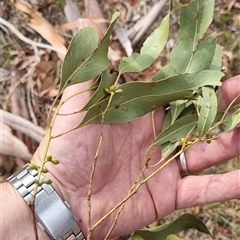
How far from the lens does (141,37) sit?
1688 millimetres

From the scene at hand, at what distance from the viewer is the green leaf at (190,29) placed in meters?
1.11

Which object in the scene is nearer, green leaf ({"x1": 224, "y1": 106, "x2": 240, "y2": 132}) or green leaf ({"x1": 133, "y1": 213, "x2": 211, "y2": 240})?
green leaf ({"x1": 224, "y1": 106, "x2": 240, "y2": 132})

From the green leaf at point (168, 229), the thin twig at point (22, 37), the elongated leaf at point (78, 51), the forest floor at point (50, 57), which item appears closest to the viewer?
the elongated leaf at point (78, 51)

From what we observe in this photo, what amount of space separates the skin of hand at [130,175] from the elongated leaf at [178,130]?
10cm

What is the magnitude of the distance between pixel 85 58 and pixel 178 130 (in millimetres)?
273

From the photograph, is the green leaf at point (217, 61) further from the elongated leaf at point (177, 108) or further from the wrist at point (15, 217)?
the wrist at point (15, 217)

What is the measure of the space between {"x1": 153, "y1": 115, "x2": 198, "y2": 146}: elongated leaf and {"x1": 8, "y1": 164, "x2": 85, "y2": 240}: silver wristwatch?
0.83ft

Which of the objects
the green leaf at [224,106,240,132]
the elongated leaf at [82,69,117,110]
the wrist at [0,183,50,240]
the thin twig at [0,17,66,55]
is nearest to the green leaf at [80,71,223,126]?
the elongated leaf at [82,69,117,110]

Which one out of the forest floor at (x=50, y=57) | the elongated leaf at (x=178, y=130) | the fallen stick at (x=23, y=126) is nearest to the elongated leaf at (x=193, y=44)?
the elongated leaf at (x=178, y=130)

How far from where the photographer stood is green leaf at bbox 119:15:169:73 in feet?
3.63

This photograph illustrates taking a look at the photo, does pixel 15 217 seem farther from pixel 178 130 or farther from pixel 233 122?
pixel 233 122

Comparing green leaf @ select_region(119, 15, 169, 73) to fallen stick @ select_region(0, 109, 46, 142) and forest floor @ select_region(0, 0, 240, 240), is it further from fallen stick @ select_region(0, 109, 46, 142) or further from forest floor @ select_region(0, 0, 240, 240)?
fallen stick @ select_region(0, 109, 46, 142)

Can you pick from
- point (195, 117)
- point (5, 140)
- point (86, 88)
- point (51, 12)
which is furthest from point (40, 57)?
point (195, 117)

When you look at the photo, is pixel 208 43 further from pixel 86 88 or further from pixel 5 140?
pixel 5 140
